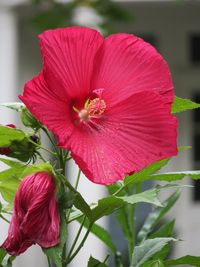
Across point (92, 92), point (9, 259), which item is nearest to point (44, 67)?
point (92, 92)

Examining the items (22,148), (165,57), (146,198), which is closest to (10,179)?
(22,148)

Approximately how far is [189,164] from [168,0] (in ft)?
4.45

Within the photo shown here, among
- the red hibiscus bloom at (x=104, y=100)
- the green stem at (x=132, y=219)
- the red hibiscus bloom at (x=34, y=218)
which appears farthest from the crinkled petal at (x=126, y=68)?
the green stem at (x=132, y=219)

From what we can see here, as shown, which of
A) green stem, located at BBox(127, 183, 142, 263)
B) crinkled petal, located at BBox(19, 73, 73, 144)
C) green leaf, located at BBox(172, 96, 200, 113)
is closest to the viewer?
crinkled petal, located at BBox(19, 73, 73, 144)

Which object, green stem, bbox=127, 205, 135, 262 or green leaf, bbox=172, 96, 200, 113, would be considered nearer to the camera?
green leaf, bbox=172, 96, 200, 113

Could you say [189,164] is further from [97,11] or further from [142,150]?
[142,150]

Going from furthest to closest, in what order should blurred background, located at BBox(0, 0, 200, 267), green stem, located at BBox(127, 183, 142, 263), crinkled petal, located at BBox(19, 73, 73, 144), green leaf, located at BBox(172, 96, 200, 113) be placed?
blurred background, located at BBox(0, 0, 200, 267) → green stem, located at BBox(127, 183, 142, 263) → green leaf, located at BBox(172, 96, 200, 113) → crinkled petal, located at BBox(19, 73, 73, 144)

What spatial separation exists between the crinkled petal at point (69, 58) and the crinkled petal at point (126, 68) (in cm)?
1

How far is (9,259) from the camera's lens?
87 centimetres

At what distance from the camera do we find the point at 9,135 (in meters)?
0.80

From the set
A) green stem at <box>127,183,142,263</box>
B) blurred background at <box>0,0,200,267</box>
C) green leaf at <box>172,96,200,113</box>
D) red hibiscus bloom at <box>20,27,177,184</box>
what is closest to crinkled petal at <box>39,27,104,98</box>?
red hibiscus bloom at <box>20,27,177,184</box>

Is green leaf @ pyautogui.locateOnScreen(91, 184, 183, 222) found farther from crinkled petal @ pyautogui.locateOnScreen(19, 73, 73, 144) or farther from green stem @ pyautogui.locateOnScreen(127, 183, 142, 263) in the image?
green stem @ pyautogui.locateOnScreen(127, 183, 142, 263)

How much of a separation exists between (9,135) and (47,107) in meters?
0.07

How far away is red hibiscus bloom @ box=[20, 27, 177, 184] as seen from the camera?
747mm
